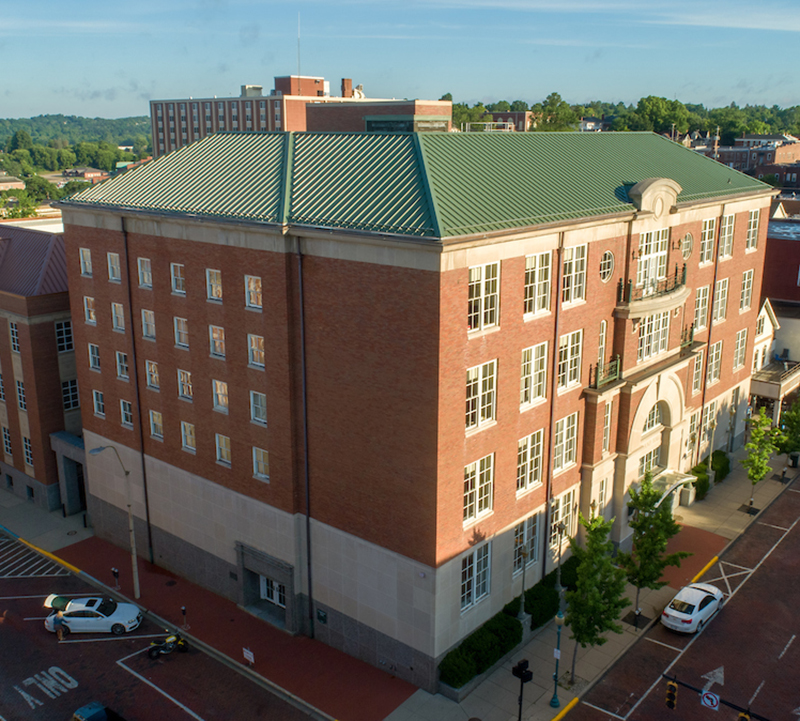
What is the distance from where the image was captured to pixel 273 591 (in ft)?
127

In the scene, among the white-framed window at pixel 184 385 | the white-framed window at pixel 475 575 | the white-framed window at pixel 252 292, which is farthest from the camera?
the white-framed window at pixel 184 385

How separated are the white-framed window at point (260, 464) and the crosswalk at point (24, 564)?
1510cm

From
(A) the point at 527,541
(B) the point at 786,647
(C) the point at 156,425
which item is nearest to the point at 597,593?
(A) the point at 527,541

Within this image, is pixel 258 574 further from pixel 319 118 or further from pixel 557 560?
pixel 319 118

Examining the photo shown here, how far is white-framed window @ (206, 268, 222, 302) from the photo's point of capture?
35516mm

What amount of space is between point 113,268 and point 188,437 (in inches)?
393

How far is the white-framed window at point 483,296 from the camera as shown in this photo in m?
29.7

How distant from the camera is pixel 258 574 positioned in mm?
38594

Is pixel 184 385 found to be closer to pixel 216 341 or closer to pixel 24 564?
pixel 216 341

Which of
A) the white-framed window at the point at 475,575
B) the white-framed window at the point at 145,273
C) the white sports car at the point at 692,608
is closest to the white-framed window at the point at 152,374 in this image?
the white-framed window at the point at 145,273

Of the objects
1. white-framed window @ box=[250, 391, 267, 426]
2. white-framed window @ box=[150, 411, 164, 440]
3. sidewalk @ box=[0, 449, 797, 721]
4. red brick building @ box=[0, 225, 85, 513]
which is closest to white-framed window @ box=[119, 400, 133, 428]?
white-framed window @ box=[150, 411, 164, 440]

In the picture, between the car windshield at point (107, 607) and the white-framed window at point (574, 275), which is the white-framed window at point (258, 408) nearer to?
the car windshield at point (107, 607)

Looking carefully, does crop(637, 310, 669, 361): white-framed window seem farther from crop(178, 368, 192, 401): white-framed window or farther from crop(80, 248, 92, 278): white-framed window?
crop(80, 248, 92, 278): white-framed window

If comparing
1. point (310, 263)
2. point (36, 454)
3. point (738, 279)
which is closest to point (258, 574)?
point (310, 263)
